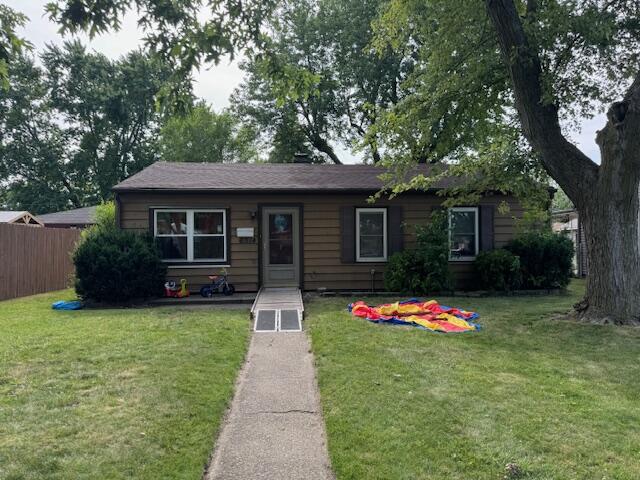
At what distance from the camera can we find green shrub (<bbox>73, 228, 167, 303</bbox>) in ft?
32.6

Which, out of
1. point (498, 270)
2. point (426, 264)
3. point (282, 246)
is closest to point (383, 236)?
point (426, 264)

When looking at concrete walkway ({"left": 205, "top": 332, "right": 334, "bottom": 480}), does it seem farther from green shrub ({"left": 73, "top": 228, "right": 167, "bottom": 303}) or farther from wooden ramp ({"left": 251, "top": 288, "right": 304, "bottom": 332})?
green shrub ({"left": 73, "top": 228, "right": 167, "bottom": 303})

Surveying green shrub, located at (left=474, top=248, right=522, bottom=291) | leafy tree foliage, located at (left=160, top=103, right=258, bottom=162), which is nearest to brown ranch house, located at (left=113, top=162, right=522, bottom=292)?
green shrub, located at (left=474, top=248, right=522, bottom=291)

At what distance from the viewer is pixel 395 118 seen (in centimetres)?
994

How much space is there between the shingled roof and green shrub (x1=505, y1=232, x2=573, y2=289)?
2.48m

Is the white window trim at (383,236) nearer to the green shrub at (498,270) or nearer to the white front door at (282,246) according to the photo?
the white front door at (282,246)

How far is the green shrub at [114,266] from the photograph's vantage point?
992 centimetres

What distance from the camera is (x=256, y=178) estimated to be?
12242mm

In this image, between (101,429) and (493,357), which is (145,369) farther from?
(493,357)

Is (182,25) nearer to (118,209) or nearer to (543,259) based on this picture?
(118,209)

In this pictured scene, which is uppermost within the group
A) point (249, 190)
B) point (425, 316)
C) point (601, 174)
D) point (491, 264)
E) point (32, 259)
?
point (249, 190)

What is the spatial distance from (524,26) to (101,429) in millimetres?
8560

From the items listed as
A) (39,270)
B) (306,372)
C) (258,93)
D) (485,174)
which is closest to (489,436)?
(306,372)

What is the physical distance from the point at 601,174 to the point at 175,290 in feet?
29.2
